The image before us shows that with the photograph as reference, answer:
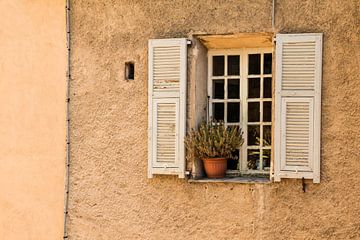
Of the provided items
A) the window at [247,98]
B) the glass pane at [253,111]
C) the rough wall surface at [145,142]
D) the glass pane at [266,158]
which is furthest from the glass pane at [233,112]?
the rough wall surface at [145,142]

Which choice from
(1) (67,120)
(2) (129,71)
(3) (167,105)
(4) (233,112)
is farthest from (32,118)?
(4) (233,112)

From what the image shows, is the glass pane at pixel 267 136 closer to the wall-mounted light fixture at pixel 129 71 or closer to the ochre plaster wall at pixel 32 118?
the wall-mounted light fixture at pixel 129 71

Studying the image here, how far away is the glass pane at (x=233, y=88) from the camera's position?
6375 mm

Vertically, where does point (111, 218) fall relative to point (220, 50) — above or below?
below

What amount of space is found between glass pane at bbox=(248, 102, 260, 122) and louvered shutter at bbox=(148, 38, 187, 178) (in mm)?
775

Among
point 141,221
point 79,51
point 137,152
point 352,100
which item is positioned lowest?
point 141,221

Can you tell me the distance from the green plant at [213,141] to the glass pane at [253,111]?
1.05 feet

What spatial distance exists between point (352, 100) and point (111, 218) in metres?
2.87

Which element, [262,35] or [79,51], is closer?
[262,35]

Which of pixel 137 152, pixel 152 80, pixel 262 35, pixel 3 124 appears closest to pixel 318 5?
pixel 262 35

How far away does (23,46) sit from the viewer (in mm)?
6844

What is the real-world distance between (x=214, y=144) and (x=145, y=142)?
80 cm

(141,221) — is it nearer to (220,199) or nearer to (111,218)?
(111,218)

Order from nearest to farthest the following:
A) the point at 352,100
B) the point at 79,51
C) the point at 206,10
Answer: the point at 352,100 < the point at 206,10 < the point at 79,51
